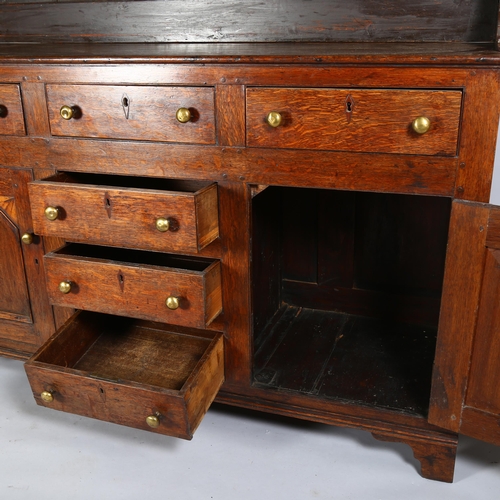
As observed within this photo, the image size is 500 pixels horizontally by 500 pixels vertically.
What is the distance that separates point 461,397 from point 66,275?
1.19 metres

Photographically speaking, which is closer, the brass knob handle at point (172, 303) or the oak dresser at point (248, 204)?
the oak dresser at point (248, 204)

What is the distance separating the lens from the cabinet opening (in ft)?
6.64

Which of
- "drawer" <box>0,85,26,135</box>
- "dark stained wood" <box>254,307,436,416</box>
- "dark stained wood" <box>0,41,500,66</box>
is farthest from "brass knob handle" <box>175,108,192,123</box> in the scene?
"dark stained wood" <box>254,307,436,416</box>

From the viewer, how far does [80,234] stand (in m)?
1.70

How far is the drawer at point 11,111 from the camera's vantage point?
1.78 meters

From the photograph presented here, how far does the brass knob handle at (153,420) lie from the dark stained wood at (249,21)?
50.4 inches

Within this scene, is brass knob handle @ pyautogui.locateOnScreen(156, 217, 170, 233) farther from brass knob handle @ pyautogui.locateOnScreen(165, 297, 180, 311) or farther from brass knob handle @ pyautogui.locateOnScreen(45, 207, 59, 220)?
brass knob handle @ pyautogui.locateOnScreen(45, 207, 59, 220)

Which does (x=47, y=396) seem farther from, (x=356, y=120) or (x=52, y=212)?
(x=356, y=120)

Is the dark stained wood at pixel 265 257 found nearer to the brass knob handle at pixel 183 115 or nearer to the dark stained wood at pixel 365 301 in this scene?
the dark stained wood at pixel 365 301

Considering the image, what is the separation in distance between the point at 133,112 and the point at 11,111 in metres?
0.44

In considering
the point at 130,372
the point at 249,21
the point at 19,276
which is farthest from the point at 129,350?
the point at 249,21

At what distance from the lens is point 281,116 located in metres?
1.50

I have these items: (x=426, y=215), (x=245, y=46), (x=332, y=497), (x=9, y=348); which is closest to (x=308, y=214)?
(x=426, y=215)

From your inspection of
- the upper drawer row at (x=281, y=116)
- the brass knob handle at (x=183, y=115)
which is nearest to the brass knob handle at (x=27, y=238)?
the upper drawer row at (x=281, y=116)
